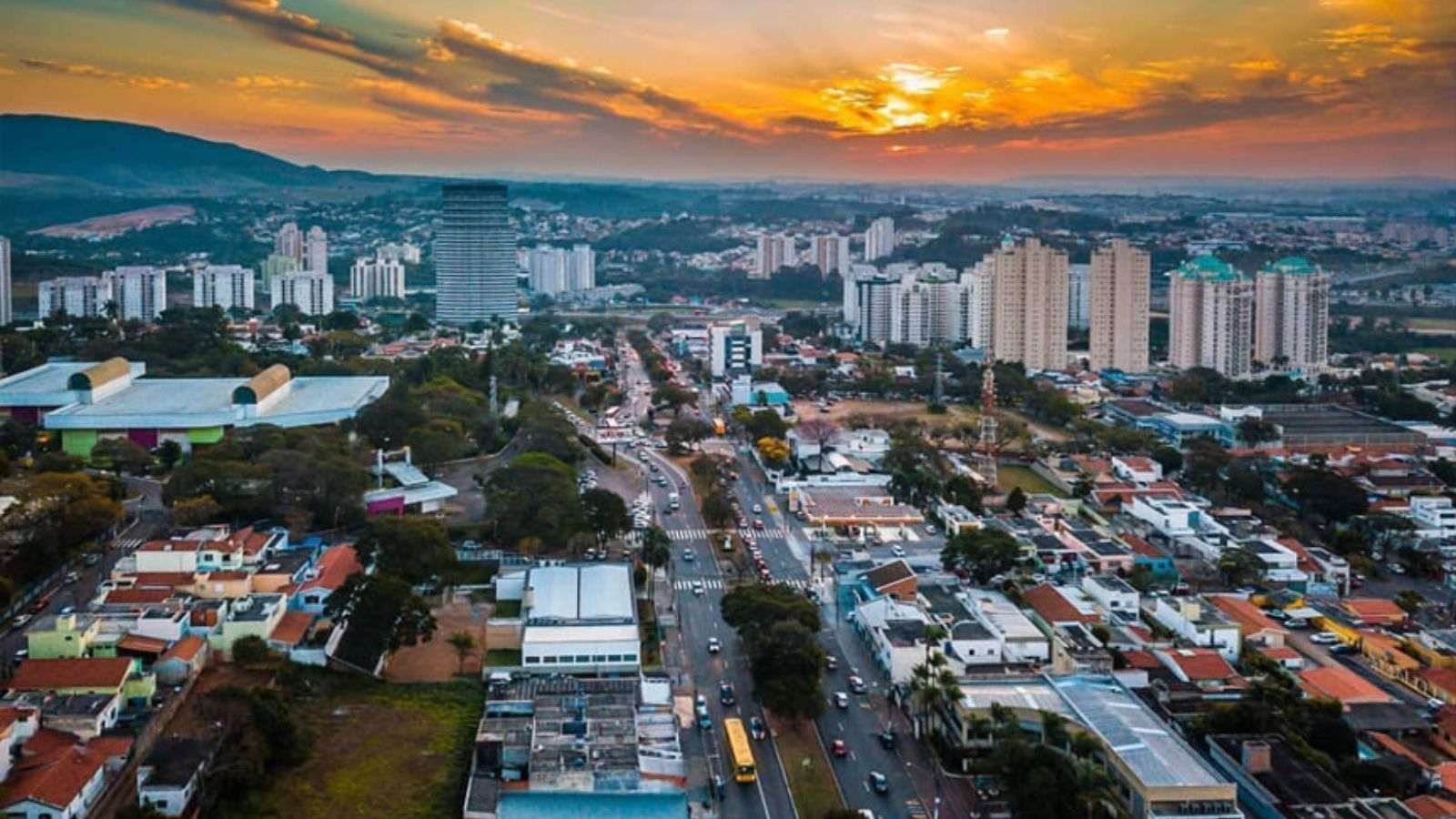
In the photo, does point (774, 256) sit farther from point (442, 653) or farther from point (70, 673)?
point (70, 673)

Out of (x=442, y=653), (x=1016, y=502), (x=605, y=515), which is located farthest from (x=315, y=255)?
(x=442, y=653)

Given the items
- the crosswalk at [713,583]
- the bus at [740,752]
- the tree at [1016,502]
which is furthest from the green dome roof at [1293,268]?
the bus at [740,752]

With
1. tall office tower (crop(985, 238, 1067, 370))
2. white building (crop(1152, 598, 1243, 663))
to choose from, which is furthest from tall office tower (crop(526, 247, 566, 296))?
white building (crop(1152, 598, 1243, 663))

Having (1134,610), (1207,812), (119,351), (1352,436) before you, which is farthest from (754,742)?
(119,351)

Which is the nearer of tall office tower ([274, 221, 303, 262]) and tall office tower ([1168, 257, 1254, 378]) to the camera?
tall office tower ([1168, 257, 1254, 378])

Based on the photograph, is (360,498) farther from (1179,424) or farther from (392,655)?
(1179,424)

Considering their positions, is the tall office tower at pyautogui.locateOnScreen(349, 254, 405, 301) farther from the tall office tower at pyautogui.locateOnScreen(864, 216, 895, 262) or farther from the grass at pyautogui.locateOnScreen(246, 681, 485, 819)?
the grass at pyautogui.locateOnScreen(246, 681, 485, 819)
